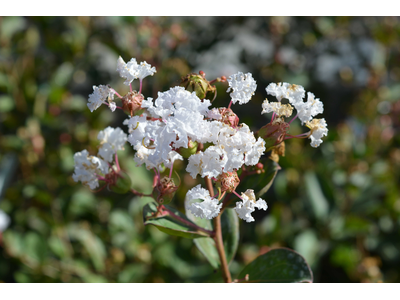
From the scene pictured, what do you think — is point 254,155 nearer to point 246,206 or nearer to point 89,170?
point 246,206

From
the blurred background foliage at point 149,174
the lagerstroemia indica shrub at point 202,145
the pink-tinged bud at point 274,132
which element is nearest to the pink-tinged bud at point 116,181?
the lagerstroemia indica shrub at point 202,145

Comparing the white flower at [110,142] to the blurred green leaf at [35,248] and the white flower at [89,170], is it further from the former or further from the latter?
the blurred green leaf at [35,248]

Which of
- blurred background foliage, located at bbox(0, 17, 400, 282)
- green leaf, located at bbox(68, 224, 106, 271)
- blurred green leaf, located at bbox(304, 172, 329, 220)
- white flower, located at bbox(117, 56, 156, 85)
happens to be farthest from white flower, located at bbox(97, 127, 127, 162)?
blurred green leaf, located at bbox(304, 172, 329, 220)

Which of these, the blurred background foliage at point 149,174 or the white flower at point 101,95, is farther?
the blurred background foliage at point 149,174

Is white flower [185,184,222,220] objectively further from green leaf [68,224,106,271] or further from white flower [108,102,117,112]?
green leaf [68,224,106,271]

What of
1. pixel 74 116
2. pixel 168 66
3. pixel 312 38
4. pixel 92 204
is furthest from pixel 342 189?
pixel 74 116

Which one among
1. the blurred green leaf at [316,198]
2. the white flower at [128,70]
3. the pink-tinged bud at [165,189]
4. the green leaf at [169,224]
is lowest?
the blurred green leaf at [316,198]

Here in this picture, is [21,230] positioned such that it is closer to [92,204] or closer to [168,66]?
[92,204]
